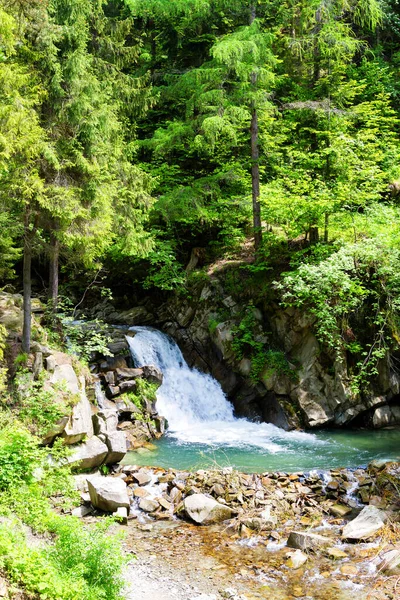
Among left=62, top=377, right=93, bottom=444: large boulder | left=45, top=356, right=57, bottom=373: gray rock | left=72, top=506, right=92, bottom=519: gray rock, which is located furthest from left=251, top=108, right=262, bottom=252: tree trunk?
left=72, top=506, right=92, bottom=519: gray rock

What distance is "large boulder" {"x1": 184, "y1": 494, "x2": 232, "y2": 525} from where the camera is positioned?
9.62m

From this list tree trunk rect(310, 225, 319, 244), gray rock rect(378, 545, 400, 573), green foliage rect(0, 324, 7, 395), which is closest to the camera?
gray rock rect(378, 545, 400, 573)

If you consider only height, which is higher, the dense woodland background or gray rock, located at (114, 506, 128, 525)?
the dense woodland background

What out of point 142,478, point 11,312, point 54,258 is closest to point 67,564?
point 142,478

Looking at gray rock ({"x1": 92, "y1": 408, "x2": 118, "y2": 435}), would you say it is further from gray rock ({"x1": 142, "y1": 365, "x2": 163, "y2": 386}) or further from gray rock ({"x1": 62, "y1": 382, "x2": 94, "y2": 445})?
gray rock ({"x1": 142, "y1": 365, "x2": 163, "y2": 386})

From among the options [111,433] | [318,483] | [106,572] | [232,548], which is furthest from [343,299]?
[106,572]

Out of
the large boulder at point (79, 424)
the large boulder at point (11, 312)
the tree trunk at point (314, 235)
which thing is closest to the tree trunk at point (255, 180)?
the tree trunk at point (314, 235)

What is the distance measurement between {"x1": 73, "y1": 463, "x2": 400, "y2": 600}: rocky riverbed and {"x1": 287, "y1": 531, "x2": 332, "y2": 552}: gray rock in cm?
2

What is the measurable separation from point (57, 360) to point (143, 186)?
21.4ft

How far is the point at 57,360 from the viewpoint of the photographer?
1262cm

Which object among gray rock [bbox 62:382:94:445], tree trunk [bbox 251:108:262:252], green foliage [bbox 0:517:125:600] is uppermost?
tree trunk [bbox 251:108:262:252]

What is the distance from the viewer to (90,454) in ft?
36.8

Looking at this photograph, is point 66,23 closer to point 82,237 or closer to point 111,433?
point 82,237

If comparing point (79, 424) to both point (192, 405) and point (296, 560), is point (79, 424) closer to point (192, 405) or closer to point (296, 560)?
point (296, 560)
